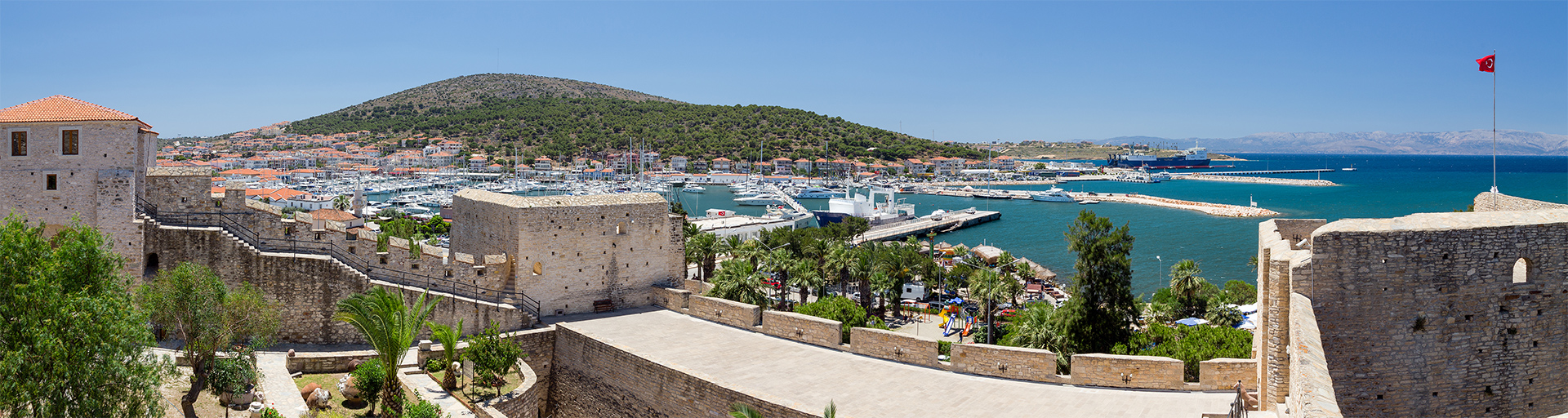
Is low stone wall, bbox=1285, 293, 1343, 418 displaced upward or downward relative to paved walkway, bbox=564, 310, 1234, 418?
upward

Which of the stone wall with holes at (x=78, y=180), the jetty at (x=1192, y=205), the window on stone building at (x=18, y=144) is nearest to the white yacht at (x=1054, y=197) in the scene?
the jetty at (x=1192, y=205)

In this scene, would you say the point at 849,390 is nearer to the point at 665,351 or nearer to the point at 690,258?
the point at 665,351

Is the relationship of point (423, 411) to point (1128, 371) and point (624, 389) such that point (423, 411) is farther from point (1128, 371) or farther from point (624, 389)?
point (1128, 371)

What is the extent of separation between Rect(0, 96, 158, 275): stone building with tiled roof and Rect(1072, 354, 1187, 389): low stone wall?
19528mm

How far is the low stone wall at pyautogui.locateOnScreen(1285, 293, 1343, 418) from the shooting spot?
26.1 ft

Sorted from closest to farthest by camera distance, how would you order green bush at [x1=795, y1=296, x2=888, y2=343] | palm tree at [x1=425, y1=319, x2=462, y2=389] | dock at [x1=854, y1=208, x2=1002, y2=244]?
palm tree at [x1=425, y1=319, x2=462, y2=389], green bush at [x1=795, y1=296, x2=888, y2=343], dock at [x1=854, y1=208, x2=1002, y2=244]

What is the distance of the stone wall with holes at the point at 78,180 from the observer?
57.4ft

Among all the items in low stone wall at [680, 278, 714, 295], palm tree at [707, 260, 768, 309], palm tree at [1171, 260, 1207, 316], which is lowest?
palm tree at [1171, 260, 1207, 316]

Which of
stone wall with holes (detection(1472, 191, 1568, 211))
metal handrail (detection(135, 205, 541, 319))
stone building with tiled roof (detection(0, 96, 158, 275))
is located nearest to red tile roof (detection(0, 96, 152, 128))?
stone building with tiled roof (detection(0, 96, 158, 275))

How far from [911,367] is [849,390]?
181cm

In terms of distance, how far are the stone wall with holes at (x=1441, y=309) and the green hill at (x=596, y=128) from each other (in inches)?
5892

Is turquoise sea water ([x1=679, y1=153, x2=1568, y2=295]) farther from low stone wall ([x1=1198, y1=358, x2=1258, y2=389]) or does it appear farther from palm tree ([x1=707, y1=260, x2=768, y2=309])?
low stone wall ([x1=1198, y1=358, x2=1258, y2=389])

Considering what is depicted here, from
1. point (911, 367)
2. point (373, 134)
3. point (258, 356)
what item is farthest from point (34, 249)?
point (373, 134)

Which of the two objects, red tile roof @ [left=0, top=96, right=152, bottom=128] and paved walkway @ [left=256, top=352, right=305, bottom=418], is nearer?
paved walkway @ [left=256, top=352, right=305, bottom=418]
